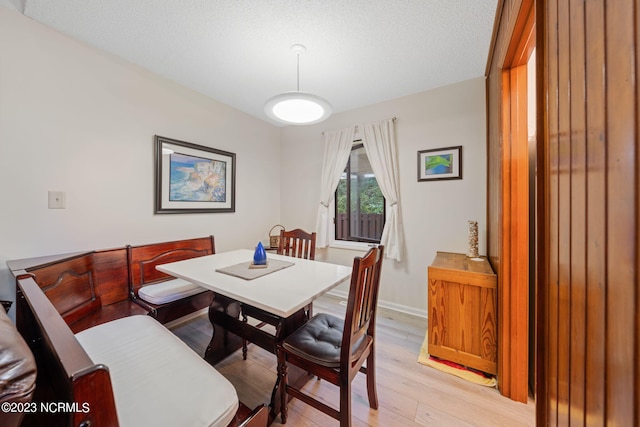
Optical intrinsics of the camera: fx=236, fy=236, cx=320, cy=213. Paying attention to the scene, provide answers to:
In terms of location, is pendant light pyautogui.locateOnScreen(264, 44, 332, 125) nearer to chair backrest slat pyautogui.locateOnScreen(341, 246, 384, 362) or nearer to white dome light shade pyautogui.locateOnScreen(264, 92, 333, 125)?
white dome light shade pyautogui.locateOnScreen(264, 92, 333, 125)

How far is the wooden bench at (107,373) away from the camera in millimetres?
526

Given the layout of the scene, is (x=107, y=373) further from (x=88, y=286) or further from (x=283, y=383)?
(x=88, y=286)

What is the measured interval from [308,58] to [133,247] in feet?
7.33

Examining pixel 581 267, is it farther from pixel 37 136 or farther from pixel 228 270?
pixel 37 136

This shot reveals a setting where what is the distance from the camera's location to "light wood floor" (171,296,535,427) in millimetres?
1371

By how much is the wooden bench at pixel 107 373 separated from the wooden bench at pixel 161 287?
21.4 inches

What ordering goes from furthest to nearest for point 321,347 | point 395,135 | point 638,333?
point 395,135
point 321,347
point 638,333

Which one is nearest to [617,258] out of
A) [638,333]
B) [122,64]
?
[638,333]

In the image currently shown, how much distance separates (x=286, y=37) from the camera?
1.75 metres

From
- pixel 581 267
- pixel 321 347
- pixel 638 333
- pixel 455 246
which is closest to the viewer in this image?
pixel 638 333

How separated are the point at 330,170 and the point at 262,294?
7.33 feet

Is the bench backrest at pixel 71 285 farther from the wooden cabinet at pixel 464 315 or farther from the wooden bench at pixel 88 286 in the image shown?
the wooden cabinet at pixel 464 315

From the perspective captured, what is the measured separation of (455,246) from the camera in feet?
8.00

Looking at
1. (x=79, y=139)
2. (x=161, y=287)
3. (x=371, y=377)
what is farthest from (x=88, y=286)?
(x=371, y=377)
